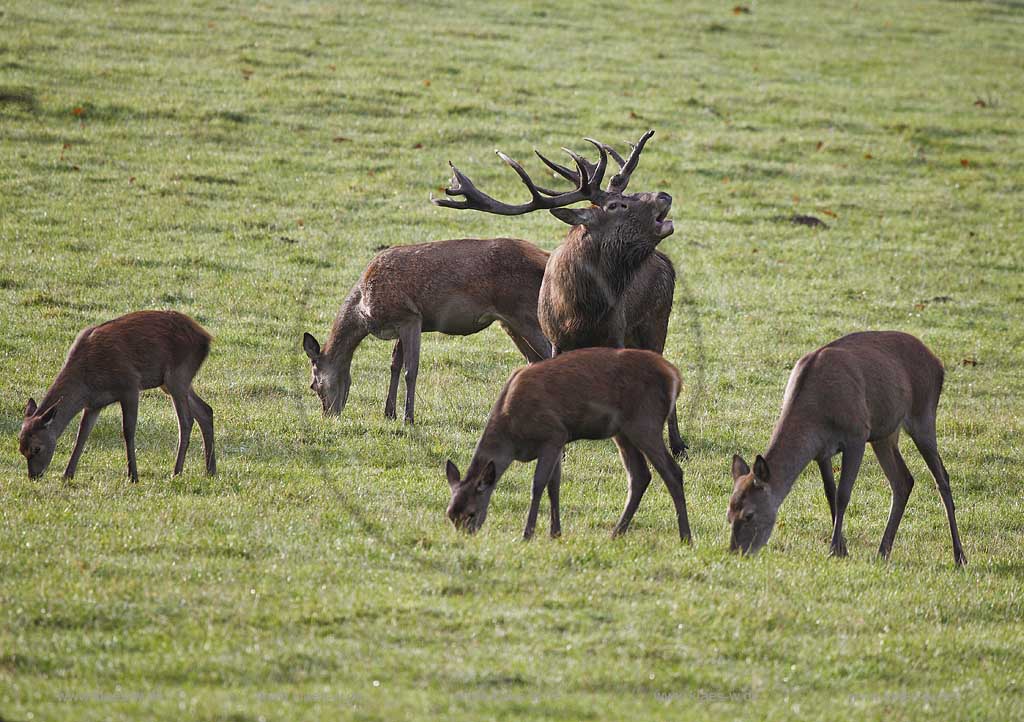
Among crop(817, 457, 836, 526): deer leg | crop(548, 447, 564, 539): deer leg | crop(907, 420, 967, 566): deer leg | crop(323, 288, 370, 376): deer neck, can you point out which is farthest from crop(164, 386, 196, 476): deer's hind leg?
crop(907, 420, 967, 566): deer leg

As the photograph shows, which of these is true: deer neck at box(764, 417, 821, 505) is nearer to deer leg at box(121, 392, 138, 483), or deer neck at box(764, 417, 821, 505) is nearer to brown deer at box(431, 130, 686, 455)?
brown deer at box(431, 130, 686, 455)

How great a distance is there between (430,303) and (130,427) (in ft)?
14.0

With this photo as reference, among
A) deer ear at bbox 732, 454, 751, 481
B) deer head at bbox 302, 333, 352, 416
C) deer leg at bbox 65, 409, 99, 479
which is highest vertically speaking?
deer ear at bbox 732, 454, 751, 481

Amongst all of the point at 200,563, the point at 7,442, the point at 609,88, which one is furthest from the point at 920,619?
the point at 609,88

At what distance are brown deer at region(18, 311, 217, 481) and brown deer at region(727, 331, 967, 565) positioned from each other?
4207mm

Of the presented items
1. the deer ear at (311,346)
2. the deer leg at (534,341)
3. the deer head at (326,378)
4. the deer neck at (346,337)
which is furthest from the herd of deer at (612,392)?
the deer leg at (534,341)

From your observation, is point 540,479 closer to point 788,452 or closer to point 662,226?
point 788,452

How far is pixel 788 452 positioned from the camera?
30.2 feet

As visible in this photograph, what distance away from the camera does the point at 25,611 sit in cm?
665

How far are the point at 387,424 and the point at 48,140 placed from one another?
487 inches

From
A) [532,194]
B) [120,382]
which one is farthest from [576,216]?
[120,382]

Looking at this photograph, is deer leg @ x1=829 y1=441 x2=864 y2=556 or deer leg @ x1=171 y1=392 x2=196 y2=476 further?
deer leg @ x1=171 y1=392 x2=196 y2=476

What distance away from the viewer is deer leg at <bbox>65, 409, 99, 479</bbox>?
978cm

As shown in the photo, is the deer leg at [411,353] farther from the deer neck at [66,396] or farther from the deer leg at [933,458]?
the deer leg at [933,458]
